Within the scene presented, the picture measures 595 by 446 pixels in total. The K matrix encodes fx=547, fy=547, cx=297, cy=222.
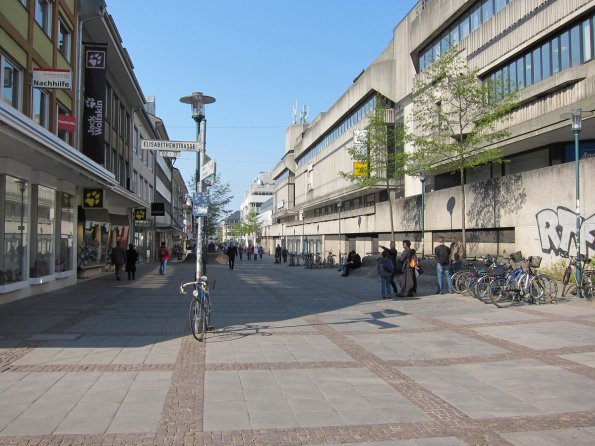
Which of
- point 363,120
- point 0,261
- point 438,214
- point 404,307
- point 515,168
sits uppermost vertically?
point 363,120

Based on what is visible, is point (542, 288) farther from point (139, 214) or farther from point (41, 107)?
point (139, 214)

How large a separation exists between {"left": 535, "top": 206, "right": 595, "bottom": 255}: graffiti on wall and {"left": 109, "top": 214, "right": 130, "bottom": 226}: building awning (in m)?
20.9

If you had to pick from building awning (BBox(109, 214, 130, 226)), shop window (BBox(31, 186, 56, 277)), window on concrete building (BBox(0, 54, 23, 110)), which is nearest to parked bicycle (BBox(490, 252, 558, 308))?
shop window (BBox(31, 186, 56, 277))

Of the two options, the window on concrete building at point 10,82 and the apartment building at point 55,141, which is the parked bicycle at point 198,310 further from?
the window on concrete building at point 10,82

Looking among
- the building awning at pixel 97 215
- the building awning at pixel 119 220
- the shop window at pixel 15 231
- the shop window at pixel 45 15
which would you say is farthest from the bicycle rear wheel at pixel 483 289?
the building awning at pixel 119 220

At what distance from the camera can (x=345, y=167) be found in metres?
45.3

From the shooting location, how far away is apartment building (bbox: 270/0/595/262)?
18017mm

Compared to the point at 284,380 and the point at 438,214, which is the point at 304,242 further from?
the point at 284,380

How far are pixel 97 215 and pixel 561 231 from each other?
19387mm

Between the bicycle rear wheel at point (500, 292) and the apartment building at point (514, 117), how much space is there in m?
3.90

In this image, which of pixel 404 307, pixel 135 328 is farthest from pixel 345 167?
pixel 135 328

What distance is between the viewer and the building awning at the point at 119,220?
29.4 meters

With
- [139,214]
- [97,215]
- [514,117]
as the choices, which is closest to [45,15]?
[97,215]

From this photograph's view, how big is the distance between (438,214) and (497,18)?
949 cm
